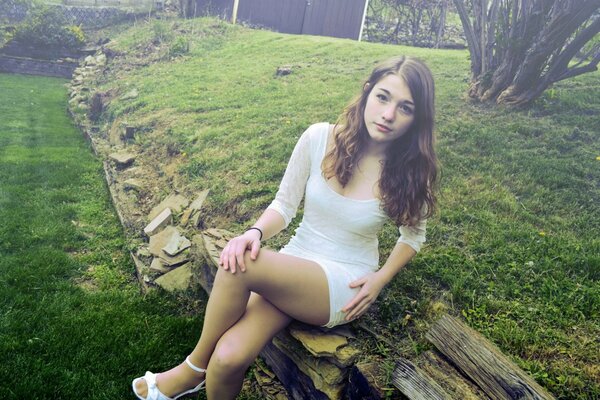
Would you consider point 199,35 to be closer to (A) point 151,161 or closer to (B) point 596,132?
(A) point 151,161

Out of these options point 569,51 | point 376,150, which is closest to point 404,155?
point 376,150

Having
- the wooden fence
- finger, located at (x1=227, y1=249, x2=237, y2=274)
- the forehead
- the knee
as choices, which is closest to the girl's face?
the forehead

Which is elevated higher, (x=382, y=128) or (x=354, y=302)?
(x=382, y=128)

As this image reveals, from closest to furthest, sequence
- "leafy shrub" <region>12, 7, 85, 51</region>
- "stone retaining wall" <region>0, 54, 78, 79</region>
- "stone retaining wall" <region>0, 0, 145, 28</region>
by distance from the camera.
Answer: "stone retaining wall" <region>0, 54, 78, 79</region> → "leafy shrub" <region>12, 7, 85, 51</region> → "stone retaining wall" <region>0, 0, 145, 28</region>

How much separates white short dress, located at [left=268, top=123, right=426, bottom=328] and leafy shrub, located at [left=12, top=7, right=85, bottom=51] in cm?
1365

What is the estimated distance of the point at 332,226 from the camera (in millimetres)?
2557

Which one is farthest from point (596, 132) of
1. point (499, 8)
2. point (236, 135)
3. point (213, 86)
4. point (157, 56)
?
point (157, 56)

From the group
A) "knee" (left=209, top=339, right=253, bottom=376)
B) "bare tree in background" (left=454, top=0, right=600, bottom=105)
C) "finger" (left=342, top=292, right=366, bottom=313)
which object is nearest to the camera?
"knee" (left=209, top=339, right=253, bottom=376)

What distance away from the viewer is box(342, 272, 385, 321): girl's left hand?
2.38 m

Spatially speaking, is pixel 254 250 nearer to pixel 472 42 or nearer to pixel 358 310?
pixel 358 310

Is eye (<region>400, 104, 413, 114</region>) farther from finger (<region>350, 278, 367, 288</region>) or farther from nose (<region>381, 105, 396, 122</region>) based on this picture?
finger (<region>350, 278, 367, 288</region>)

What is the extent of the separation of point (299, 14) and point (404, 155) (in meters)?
12.0

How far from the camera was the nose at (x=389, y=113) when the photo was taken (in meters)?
2.44

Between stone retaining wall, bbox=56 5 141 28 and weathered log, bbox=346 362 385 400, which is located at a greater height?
stone retaining wall, bbox=56 5 141 28
